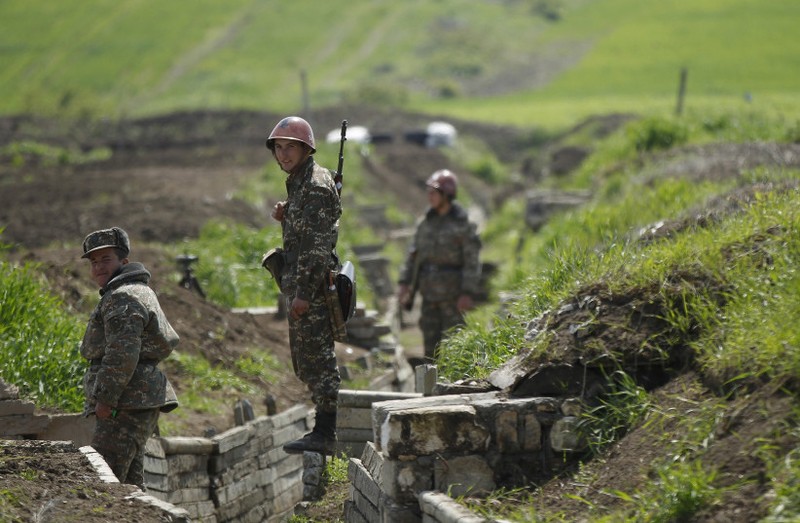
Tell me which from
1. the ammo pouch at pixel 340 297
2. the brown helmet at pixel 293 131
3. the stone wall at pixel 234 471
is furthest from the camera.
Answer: the stone wall at pixel 234 471

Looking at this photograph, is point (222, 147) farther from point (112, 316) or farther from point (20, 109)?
point (112, 316)

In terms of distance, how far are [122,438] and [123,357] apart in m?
0.52

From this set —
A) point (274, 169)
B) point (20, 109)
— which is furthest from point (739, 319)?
point (20, 109)

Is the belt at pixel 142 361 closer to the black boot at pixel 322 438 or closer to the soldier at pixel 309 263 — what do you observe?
the soldier at pixel 309 263

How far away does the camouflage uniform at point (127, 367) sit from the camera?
7.22 meters

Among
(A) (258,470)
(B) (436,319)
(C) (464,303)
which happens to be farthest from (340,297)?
(B) (436,319)

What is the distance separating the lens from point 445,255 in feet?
39.4

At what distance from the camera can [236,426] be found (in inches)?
379

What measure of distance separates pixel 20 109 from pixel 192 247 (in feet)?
148

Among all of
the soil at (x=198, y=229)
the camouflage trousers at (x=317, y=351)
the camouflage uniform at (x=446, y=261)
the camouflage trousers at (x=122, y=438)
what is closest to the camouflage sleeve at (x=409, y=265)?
the camouflage uniform at (x=446, y=261)

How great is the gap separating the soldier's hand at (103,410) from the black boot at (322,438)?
1511 mm

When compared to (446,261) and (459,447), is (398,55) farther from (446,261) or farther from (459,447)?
(459,447)

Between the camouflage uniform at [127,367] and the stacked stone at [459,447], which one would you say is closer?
the stacked stone at [459,447]

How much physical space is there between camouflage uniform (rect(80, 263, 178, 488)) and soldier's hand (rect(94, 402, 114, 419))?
3 centimetres
